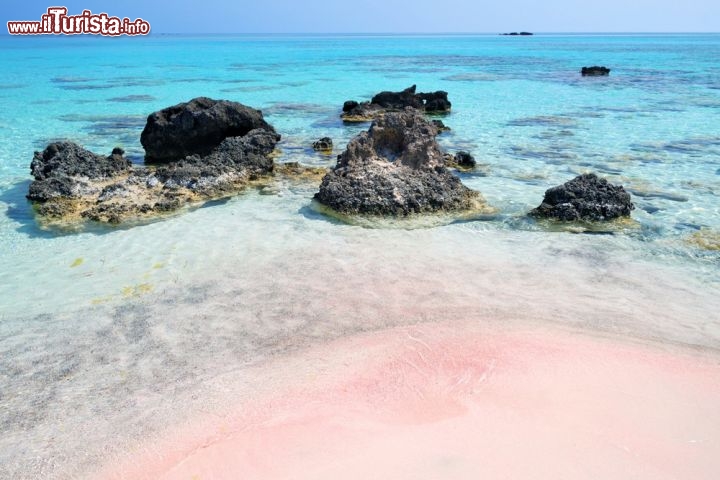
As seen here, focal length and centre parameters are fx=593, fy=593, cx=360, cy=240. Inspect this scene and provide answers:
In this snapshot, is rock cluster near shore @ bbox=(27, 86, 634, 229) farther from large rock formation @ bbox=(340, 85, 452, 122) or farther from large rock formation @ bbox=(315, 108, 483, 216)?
large rock formation @ bbox=(340, 85, 452, 122)

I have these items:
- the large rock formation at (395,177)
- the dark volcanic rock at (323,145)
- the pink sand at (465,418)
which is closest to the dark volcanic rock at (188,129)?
the dark volcanic rock at (323,145)

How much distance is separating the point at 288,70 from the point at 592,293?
3910cm

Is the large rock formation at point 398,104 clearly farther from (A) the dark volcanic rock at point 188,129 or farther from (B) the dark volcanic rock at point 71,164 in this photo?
(B) the dark volcanic rock at point 71,164

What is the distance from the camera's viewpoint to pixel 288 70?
140 feet

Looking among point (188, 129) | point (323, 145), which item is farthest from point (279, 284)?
point (323, 145)

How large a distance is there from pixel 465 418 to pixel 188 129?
35.0 ft

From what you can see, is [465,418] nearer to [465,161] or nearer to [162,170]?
[162,170]

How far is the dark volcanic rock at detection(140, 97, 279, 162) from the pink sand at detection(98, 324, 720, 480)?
9.06m

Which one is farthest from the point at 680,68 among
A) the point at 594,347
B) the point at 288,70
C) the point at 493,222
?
the point at 594,347

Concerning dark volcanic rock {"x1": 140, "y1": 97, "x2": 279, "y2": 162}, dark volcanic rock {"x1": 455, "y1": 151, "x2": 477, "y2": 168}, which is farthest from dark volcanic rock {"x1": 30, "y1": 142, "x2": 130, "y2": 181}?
dark volcanic rock {"x1": 455, "y1": 151, "x2": 477, "y2": 168}

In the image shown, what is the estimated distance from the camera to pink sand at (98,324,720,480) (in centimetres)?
398

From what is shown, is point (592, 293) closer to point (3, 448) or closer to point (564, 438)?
point (564, 438)

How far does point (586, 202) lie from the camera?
8.76 metres

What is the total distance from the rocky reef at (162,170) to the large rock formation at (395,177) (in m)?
2.25
